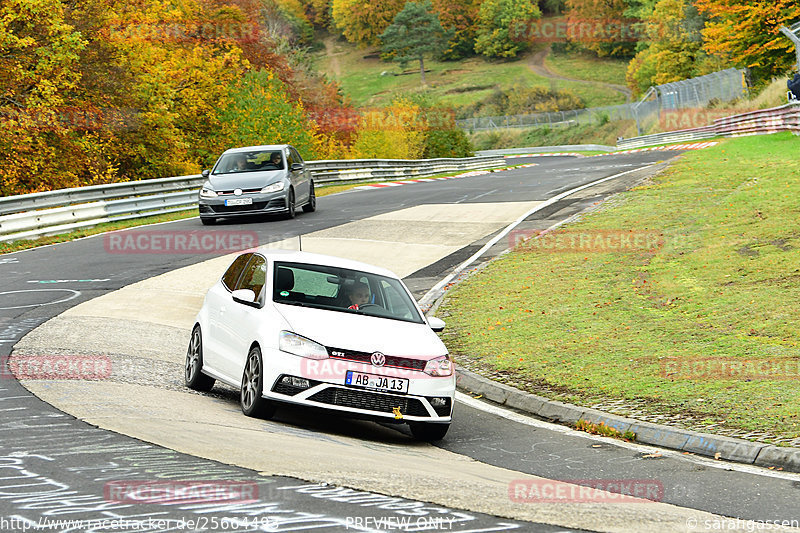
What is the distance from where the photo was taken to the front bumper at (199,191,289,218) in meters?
25.0

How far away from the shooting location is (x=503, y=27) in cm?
17000

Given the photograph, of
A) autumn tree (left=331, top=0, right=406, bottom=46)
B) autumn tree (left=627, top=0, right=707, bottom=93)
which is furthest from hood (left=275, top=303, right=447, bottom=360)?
autumn tree (left=331, top=0, right=406, bottom=46)

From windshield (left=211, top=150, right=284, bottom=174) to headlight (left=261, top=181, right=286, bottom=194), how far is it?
75 centimetres

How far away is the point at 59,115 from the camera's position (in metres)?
33.8

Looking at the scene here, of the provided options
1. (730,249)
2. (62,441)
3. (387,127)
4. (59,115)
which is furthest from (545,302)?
(387,127)

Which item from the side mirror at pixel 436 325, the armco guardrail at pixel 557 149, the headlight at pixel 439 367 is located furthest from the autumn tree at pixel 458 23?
the headlight at pixel 439 367

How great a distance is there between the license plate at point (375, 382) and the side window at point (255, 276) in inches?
60.3

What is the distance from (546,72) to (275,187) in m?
137

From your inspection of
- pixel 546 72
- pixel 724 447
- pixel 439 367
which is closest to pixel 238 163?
pixel 439 367

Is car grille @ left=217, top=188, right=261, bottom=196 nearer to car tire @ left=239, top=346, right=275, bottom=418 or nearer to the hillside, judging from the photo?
car tire @ left=239, top=346, right=275, bottom=418

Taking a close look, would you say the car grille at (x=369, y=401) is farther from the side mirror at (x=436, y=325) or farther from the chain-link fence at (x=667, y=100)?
the chain-link fence at (x=667, y=100)

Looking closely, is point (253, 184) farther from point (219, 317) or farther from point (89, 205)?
point (219, 317)

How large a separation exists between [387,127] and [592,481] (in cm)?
6025

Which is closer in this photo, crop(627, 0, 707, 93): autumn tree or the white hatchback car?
the white hatchback car
